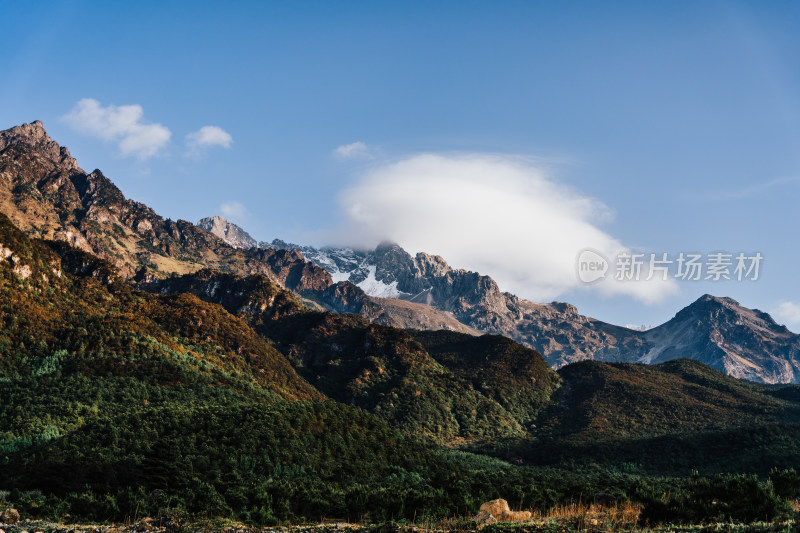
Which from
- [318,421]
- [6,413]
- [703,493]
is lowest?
[6,413]

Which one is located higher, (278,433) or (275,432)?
(275,432)

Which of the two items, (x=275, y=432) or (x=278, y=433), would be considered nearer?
(x=275, y=432)

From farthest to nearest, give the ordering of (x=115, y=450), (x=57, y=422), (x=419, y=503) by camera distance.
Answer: (x=57, y=422) → (x=115, y=450) → (x=419, y=503)

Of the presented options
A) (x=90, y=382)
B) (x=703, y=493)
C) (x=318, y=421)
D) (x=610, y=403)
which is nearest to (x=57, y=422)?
(x=90, y=382)

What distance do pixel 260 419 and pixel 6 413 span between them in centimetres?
3835

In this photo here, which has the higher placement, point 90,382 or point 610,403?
point 610,403

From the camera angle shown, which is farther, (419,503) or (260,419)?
(260,419)

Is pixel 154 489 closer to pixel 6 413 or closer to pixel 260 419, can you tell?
pixel 260 419

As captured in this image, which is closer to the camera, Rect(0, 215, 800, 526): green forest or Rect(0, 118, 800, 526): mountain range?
Rect(0, 215, 800, 526): green forest

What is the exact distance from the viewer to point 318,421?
289ft

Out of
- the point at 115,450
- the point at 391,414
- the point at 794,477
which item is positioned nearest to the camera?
the point at 794,477

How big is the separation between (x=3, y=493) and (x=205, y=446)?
85.0 feet

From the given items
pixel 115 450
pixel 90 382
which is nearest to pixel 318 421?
pixel 115 450

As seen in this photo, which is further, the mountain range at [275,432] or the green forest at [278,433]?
the mountain range at [275,432]
